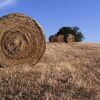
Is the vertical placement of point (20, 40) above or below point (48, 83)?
above

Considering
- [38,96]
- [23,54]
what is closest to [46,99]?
[38,96]

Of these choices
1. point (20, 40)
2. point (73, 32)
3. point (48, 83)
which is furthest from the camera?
point (73, 32)

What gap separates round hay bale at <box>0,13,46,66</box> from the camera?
43.0 feet

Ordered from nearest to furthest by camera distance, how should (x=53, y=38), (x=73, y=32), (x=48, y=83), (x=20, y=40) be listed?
(x=48, y=83) → (x=20, y=40) → (x=53, y=38) → (x=73, y=32)

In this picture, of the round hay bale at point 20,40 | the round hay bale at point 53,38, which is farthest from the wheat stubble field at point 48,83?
the round hay bale at point 53,38

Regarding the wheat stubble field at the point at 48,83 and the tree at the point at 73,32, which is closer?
the wheat stubble field at the point at 48,83

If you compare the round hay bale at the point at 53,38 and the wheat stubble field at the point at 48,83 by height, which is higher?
the round hay bale at the point at 53,38

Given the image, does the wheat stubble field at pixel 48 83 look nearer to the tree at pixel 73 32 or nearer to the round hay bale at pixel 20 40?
the round hay bale at pixel 20 40

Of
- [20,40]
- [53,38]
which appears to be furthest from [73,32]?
[20,40]

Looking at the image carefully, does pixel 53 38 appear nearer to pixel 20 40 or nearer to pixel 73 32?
pixel 73 32

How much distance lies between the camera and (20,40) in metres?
13.5

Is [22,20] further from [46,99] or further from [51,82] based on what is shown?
[46,99]

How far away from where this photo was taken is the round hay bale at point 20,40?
13.1m

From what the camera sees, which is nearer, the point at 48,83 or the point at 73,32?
the point at 48,83
